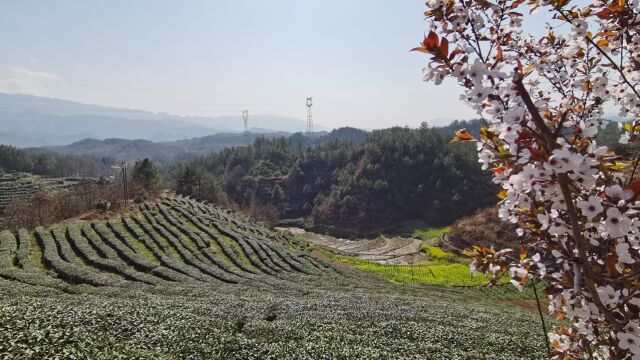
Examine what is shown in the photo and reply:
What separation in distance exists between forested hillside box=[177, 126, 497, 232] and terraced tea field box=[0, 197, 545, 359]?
50.4 meters

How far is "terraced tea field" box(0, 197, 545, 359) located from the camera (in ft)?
33.7

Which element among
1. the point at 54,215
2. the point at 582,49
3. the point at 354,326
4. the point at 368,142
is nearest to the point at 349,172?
the point at 368,142

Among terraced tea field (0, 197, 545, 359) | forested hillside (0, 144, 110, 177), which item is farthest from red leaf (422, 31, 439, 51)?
forested hillside (0, 144, 110, 177)

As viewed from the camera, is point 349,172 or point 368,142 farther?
point 368,142

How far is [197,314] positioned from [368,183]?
3715 inches

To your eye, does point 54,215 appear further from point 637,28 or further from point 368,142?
point 368,142

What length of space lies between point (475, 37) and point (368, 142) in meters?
127

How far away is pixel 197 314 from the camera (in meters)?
14.3

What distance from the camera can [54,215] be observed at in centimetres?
4947

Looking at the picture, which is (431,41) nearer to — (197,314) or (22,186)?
(197,314)

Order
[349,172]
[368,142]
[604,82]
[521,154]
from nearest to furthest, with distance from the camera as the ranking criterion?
[521,154], [604,82], [349,172], [368,142]

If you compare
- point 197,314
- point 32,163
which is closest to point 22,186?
point 32,163

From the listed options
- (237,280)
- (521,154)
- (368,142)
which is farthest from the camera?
(368,142)

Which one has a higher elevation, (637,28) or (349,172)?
(637,28)
